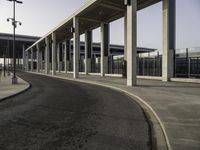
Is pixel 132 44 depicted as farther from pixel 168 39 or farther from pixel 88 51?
pixel 88 51

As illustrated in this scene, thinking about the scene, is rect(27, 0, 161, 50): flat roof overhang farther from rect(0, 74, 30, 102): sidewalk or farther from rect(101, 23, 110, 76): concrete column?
rect(0, 74, 30, 102): sidewalk

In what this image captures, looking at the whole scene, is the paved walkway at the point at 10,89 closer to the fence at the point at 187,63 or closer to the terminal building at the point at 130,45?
the terminal building at the point at 130,45

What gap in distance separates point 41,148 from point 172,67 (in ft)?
80.2

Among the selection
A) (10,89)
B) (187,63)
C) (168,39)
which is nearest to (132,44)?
(168,39)

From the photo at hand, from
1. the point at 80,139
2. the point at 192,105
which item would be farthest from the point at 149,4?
the point at 80,139

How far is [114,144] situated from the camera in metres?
6.43

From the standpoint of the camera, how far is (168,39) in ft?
94.3

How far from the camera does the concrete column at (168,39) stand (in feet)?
94.1

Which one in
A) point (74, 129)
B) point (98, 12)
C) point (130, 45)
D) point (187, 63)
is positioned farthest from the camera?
point (98, 12)

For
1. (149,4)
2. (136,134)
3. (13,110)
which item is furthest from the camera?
(149,4)

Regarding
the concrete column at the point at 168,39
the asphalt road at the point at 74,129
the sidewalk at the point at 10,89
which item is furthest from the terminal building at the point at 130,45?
the asphalt road at the point at 74,129

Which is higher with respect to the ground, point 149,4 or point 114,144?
point 149,4

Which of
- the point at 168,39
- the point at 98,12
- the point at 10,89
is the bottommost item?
the point at 10,89

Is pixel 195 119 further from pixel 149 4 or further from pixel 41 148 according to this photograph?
pixel 149 4
